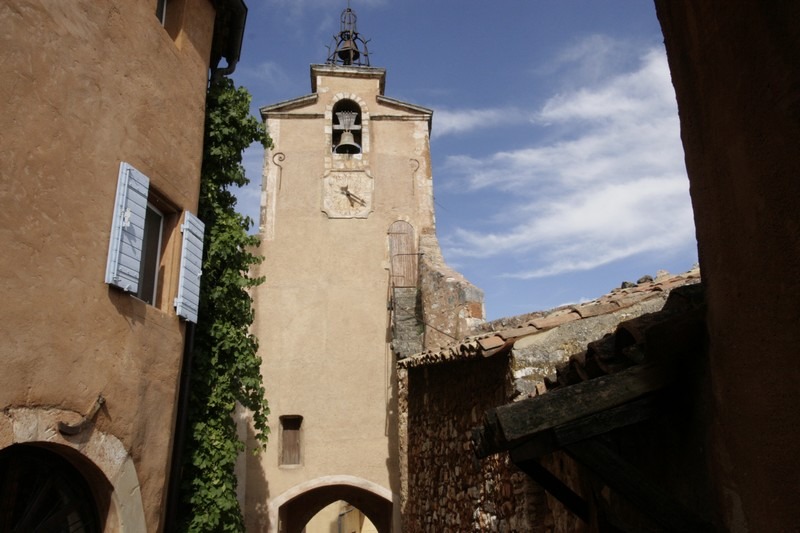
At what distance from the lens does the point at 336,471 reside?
41.0 ft

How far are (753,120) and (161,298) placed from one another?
5020mm

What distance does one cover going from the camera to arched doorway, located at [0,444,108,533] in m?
4.22

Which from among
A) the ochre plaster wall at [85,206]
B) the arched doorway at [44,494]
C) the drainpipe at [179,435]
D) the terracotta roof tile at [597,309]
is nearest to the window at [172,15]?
the ochre plaster wall at [85,206]

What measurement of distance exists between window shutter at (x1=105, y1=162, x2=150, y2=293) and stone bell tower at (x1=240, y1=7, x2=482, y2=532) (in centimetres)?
707

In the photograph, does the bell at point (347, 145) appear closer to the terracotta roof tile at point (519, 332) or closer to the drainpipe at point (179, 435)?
the drainpipe at point (179, 435)

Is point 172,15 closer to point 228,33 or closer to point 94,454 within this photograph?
point 228,33

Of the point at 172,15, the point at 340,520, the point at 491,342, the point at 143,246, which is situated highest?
the point at 172,15

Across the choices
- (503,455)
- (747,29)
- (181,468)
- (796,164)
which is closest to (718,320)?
(796,164)

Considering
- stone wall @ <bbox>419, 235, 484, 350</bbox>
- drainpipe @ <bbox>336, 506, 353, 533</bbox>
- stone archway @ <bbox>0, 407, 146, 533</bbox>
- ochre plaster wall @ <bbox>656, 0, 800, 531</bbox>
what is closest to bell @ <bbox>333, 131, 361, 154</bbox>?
stone wall @ <bbox>419, 235, 484, 350</bbox>

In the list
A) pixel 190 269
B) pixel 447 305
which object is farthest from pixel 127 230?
pixel 447 305

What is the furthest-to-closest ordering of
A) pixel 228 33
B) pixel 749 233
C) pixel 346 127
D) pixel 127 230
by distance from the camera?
pixel 346 127
pixel 228 33
pixel 127 230
pixel 749 233

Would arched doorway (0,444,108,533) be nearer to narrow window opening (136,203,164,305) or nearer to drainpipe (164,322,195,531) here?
drainpipe (164,322,195,531)

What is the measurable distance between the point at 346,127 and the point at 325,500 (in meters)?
8.09

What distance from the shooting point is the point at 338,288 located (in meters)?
13.4
